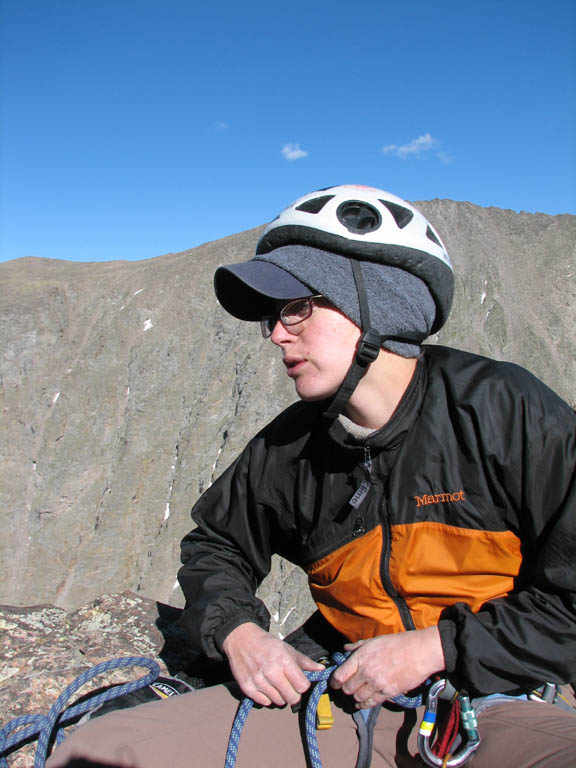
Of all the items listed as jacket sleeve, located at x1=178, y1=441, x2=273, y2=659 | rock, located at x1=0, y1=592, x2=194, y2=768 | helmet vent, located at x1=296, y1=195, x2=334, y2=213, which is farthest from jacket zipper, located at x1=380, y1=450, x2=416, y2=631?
helmet vent, located at x1=296, y1=195, x2=334, y2=213

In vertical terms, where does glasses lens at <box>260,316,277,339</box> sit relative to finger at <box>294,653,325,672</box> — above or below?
above

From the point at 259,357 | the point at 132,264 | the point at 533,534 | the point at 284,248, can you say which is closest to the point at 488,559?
the point at 533,534

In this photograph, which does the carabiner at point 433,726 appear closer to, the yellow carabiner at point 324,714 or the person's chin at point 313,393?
the yellow carabiner at point 324,714

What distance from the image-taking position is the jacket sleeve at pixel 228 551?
309cm

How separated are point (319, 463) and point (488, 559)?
1.03 metres

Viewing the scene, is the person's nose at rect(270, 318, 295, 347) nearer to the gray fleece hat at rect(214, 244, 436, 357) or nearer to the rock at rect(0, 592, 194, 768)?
the gray fleece hat at rect(214, 244, 436, 357)

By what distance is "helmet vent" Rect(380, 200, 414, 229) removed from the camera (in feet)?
10.0

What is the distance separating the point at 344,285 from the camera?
2.87 m

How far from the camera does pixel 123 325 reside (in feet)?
203

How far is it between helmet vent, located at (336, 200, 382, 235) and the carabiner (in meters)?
2.32

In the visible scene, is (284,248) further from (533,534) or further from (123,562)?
(123,562)

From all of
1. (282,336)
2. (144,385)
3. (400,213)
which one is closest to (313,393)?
(282,336)

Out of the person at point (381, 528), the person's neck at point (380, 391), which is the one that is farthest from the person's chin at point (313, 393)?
the person's neck at point (380, 391)

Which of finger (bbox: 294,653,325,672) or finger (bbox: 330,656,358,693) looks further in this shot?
finger (bbox: 294,653,325,672)
